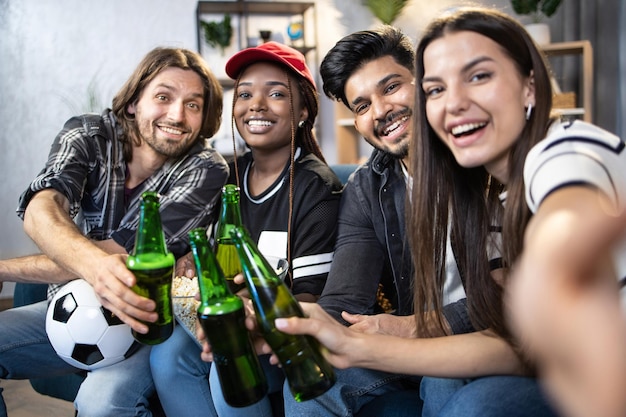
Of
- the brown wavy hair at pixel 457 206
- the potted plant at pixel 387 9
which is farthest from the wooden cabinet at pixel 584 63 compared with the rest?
the brown wavy hair at pixel 457 206

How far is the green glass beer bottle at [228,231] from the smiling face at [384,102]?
17.9 inches

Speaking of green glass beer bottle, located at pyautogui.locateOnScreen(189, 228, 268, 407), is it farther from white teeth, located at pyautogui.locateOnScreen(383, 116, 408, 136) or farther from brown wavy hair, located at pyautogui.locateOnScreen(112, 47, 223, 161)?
brown wavy hair, located at pyautogui.locateOnScreen(112, 47, 223, 161)

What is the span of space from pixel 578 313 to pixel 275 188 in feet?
4.07

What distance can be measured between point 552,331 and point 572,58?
4364mm

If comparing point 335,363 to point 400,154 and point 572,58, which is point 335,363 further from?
point 572,58

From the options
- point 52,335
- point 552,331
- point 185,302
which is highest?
point 552,331

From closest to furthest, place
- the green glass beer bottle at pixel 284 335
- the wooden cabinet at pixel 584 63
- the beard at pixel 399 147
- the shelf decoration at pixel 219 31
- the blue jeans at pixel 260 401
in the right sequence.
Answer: the green glass beer bottle at pixel 284 335 → the blue jeans at pixel 260 401 → the beard at pixel 399 147 → the wooden cabinet at pixel 584 63 → the shelf decoration at pixel 219 31

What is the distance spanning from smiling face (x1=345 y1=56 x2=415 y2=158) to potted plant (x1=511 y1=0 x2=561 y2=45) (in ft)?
8.98

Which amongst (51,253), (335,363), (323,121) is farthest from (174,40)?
(335,363)

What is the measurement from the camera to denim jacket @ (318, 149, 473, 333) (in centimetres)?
138

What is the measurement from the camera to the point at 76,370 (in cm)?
160

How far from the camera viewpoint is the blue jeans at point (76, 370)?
1.35 metres

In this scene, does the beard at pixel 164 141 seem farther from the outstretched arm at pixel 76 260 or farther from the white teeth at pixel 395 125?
the white teeth at pixel 395 125

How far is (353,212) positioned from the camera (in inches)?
59.4
